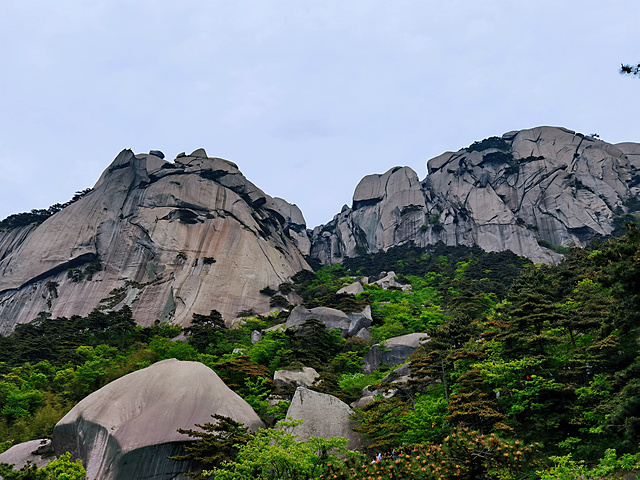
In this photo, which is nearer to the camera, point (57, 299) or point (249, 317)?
point (249, 317)

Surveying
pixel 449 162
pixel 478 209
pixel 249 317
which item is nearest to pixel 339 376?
pixel 249 317

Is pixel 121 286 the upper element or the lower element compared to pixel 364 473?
upper

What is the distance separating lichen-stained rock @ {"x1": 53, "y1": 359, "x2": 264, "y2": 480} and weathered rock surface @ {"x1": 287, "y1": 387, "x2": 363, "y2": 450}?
1.52 m

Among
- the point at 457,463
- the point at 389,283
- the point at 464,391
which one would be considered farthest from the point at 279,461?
the point at 389,283

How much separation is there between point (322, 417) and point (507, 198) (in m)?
56.0

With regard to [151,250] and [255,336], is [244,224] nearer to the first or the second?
[151,250]

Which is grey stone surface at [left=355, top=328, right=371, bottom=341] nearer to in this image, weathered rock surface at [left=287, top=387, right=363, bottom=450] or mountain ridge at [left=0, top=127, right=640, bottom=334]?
weathered rock surface at [left=287, top=387, right=363, bottom=450]

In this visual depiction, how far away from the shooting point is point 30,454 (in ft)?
50.6

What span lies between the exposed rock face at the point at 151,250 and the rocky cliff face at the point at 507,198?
18943 millimetres

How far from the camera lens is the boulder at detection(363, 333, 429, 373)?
2467cm

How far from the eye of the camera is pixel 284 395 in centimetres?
1891

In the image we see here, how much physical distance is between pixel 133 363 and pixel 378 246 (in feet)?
160

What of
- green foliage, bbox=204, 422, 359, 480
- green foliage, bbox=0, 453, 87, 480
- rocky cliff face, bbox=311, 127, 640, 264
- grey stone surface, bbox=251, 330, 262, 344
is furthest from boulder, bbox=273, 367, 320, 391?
rocky cliff face, bbox=311, 127, 640, 264

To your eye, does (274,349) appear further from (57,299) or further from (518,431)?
(57,299)
